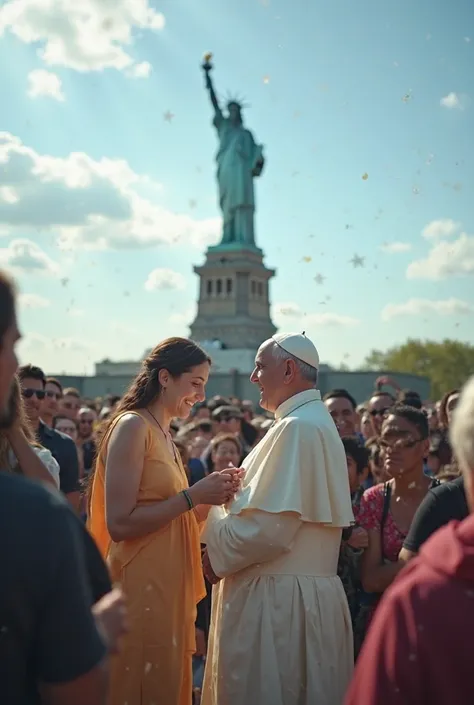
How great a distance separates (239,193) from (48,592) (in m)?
40.5

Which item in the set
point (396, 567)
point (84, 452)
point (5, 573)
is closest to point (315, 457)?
point (396, 567)

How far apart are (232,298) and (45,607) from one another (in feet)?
136

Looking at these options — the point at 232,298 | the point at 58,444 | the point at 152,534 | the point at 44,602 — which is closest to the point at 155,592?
the point at 152,534

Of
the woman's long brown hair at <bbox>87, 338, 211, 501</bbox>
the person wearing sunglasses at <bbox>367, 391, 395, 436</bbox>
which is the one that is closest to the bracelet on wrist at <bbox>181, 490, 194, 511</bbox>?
the woman's long brown hair at <bbox>87, 338, 211, 501</bbox>

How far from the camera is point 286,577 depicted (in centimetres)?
400

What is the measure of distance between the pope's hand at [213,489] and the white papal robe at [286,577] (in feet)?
0.33

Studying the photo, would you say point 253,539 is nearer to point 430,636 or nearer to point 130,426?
point 130,426

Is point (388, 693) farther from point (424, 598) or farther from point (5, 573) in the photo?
point (5, 573)

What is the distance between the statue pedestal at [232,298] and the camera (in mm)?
42656

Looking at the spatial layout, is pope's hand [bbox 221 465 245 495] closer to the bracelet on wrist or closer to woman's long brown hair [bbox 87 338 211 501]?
the bracelet on wrist

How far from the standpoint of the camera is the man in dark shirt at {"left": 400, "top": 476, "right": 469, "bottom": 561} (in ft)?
11.6

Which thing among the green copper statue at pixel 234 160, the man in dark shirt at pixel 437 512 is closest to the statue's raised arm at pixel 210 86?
the green copper statue at pixel 234 160

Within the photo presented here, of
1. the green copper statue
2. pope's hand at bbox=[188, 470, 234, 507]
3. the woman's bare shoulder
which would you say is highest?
the green copper statue

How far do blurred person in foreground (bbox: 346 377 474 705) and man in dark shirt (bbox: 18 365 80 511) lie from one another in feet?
13.8
